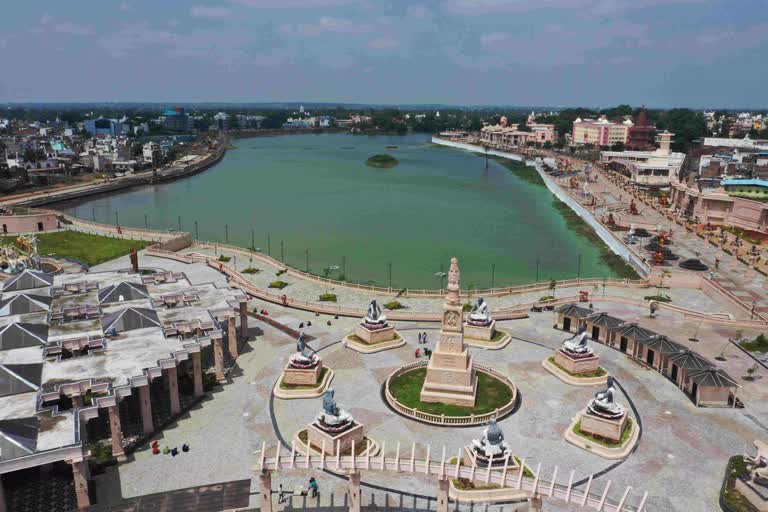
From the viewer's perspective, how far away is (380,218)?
88.0 meters

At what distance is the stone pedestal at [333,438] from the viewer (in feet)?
76.4

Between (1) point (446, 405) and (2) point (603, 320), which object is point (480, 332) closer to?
(2) point (603, 320)

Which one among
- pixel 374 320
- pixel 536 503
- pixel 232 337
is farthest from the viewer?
pixel 374 320

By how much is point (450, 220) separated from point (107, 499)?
7120cm

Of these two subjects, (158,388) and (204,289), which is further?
(204,289)

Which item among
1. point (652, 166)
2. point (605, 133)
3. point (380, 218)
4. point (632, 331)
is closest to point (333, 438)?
point (632, 331)

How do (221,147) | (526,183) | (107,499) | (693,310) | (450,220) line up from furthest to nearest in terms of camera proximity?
(221,147) → (526,183) → (450,220) → (693,310) → (107,499)

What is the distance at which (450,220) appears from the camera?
8762cm

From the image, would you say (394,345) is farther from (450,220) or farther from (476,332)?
(450,220)

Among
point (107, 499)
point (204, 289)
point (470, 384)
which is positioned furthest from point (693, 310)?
point (107, 499)

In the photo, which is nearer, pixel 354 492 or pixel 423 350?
pixel 354 492

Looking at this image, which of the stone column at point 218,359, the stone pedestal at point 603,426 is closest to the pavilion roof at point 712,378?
the stone pedestal at point 603,426

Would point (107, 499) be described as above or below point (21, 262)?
below

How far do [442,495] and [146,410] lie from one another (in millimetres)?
14290
